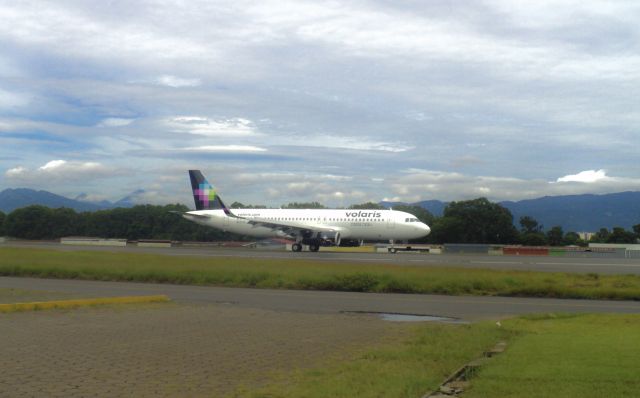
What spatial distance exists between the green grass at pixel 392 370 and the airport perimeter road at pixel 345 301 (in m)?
4.36

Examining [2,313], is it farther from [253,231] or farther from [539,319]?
[253,231]

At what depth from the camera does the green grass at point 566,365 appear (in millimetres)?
7535

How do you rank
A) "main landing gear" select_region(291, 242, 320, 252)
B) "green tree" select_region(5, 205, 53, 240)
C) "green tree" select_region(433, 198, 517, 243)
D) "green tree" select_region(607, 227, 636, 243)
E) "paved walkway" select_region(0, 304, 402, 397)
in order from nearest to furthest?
1. "paved walkway" select_region(0, 304, 402, 397)
2. "main landing gear" select_region(291, 242, 320, 252)
3. "green tree" select_region(5, 205, 53, 240)
4. "green tree" select_region(433, 198, 517, 243)
5. "green tree" select_region(607, 227, 636, 243)

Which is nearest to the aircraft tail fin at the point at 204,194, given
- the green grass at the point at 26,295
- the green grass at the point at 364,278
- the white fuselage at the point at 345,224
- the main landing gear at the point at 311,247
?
the white fuselage at the point at 345,224

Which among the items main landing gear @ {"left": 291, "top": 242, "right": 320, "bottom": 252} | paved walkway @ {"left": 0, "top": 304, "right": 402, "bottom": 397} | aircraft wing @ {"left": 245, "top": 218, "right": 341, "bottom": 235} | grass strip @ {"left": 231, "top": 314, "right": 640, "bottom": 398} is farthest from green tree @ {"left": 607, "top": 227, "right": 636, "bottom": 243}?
grass strip @ {"left": 231, "top": 314, "right": 640, "bottom": 398}

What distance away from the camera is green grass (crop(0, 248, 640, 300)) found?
22953 millimetres

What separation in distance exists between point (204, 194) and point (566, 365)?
5756 cm

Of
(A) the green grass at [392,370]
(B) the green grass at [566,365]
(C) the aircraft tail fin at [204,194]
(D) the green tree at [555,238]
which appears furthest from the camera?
(D) the green tree at [555,238]

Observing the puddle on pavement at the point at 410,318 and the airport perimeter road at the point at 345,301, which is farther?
the airport perimeter road at the point at 345,301

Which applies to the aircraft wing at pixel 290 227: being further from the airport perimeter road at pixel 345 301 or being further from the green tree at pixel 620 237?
the green tree at pixel 620 237

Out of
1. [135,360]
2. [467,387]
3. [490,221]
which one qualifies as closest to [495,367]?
[467,387]

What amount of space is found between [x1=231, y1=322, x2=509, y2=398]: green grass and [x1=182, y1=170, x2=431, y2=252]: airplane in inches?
1625

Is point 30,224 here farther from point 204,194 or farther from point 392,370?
point 392,370

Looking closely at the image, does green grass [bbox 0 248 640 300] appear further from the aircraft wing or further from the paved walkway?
the aircraft wing
